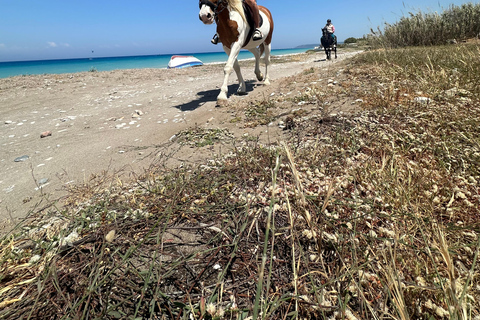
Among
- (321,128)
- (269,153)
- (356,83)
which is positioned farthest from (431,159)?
(356,83)

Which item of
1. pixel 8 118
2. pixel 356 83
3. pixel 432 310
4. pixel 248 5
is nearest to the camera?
pixel 432 310

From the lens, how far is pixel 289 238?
1.54 m

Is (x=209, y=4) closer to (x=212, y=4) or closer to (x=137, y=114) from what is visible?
(x=212, y=4)

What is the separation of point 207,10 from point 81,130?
3.66 metres

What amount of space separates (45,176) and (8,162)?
1294 millimetres

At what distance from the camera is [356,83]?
4578 millimetres

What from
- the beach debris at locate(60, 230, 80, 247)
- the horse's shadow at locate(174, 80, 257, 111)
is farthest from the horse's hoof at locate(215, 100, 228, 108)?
the beach debris at locate(60, 230, 80, 247)

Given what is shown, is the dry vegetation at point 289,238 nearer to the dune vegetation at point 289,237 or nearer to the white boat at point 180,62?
the dune vegetation at point 289,237

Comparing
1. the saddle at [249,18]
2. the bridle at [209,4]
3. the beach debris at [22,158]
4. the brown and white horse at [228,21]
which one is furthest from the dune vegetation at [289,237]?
the saddle at [249,18]

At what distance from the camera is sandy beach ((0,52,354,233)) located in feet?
10.3

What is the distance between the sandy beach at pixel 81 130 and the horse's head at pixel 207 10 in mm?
1727

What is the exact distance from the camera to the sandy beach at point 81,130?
123 inches

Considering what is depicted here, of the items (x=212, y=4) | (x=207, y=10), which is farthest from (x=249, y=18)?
(x=207, y=10)

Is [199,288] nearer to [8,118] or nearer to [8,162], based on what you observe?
[8,162]
